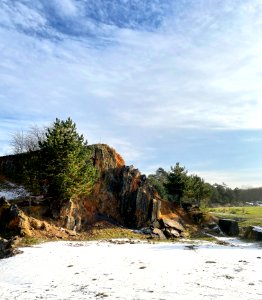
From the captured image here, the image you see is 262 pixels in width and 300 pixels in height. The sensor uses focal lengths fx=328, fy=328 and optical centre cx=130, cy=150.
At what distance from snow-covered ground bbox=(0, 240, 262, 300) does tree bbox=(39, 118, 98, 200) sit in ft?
33.2

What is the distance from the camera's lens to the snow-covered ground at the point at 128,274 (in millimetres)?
14250

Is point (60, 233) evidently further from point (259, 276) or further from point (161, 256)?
point (259, 276)

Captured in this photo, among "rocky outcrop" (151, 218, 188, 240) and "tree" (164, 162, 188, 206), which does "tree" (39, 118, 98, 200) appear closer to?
"rocky outcrop" (151, 218, 188, 240)

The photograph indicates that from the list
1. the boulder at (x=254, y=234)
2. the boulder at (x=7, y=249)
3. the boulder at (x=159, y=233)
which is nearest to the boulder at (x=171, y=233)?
the boulder at (x=159, y=233)

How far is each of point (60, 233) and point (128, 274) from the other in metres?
16.0

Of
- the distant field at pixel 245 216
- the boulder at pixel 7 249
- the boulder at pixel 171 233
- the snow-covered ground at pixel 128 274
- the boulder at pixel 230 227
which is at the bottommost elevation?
the snow-covered ground at pixel 128 274

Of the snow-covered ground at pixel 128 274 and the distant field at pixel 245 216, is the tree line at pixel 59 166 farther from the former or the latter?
the distant field at pixel 245 216

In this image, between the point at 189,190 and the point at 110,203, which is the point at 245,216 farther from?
the point at 110,203

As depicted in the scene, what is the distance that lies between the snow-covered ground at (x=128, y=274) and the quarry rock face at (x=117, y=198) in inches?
637

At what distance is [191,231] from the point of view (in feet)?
146

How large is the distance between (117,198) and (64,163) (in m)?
12.0

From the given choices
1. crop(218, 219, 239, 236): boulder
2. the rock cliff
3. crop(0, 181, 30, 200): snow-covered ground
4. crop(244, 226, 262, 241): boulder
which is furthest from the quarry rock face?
crop(244, 226, 262, 241): boulder

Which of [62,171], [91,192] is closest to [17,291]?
[62,171]

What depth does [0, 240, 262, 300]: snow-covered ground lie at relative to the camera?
1425cm
